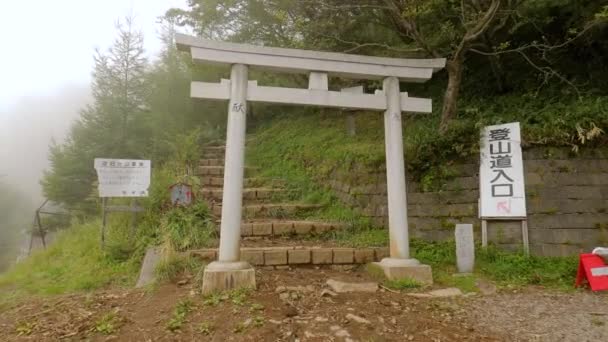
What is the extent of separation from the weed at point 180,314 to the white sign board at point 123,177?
2430mm

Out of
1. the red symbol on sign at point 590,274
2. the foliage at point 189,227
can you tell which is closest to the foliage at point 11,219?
the foliage at point 189,227

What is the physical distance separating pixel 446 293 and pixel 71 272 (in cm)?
459

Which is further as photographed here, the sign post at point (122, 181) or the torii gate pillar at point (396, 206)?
the sign post at point (122, 181)

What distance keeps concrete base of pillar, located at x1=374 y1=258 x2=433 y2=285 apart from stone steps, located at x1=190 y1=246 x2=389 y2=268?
1.73 ft

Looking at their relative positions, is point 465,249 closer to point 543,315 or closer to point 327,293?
point 543,315

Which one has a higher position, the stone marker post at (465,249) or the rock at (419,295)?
the stone marker post at (465,249)

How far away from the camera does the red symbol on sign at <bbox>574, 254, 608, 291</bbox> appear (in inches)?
157

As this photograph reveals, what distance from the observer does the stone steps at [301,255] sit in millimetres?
4514

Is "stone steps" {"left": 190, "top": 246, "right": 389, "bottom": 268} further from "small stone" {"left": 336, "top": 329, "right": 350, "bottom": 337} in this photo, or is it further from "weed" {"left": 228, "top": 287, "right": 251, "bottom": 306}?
"small stone" {"left": 336, "top": 329, "right": 350, "bottom": 337}

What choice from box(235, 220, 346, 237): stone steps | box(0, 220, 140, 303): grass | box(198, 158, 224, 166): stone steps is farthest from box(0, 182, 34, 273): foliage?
box(235, 220, 346, 237): stone steps

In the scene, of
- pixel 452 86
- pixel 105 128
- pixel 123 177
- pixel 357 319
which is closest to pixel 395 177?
pixel 357 319

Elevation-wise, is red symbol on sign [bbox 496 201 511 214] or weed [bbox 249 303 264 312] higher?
red symbol on sign [bbox 496 201 511 214]

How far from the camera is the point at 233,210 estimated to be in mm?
4039

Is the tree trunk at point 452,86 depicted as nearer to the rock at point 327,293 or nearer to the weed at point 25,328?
the rock at point 327,293
